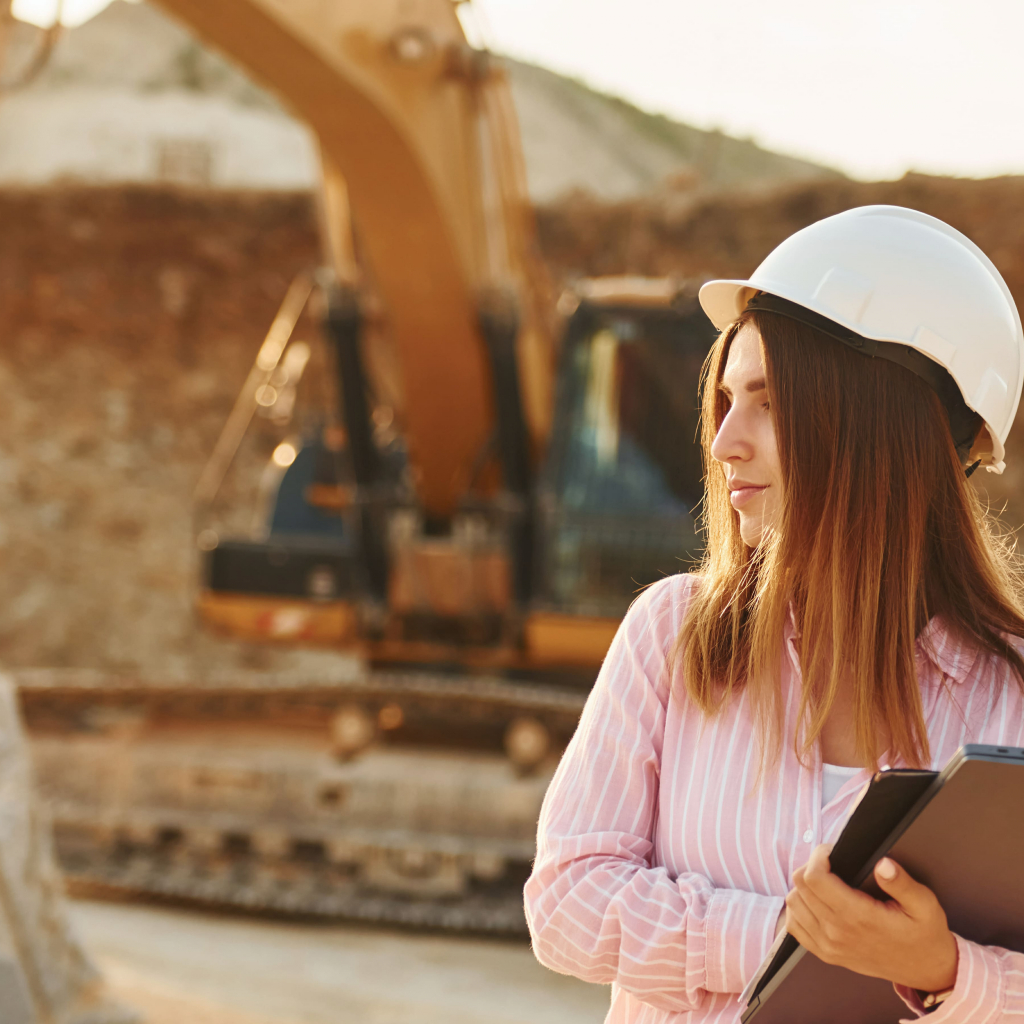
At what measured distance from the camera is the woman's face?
3.60 feet

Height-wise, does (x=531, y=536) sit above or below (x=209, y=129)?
below

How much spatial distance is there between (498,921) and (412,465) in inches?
87.9

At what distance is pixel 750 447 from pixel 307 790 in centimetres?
442

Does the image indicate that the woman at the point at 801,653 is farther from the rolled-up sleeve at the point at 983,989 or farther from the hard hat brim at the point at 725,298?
the rolled-up sleeve at the point at 983,989

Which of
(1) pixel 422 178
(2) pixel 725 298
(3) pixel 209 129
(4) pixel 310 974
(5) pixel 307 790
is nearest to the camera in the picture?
(2) pixel 725 298

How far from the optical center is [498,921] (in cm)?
471

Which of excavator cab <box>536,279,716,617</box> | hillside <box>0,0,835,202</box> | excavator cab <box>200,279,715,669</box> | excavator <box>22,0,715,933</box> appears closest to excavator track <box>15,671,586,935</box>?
excavator <box>22,0,715,933</box>

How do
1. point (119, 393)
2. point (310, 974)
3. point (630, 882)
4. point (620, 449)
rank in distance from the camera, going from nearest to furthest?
1. point (630, 882)
2. point (310, 974)
3. point (620, 449)
4. point (119, 393)

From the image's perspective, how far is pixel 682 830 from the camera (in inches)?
41.9

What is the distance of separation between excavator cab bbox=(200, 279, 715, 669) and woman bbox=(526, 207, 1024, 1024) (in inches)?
155

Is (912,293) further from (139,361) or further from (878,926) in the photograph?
(139,361)

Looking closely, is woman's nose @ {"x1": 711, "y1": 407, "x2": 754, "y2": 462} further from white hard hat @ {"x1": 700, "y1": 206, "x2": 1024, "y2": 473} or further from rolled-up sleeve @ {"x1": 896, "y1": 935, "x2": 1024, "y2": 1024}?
rolled-up sleeve @ {"x1": 896, "y1": 935, "x2": 1024, "y2": 1024}

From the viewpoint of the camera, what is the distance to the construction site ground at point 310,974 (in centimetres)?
377

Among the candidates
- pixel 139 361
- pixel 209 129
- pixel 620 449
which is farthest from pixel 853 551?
pixel 209 129
